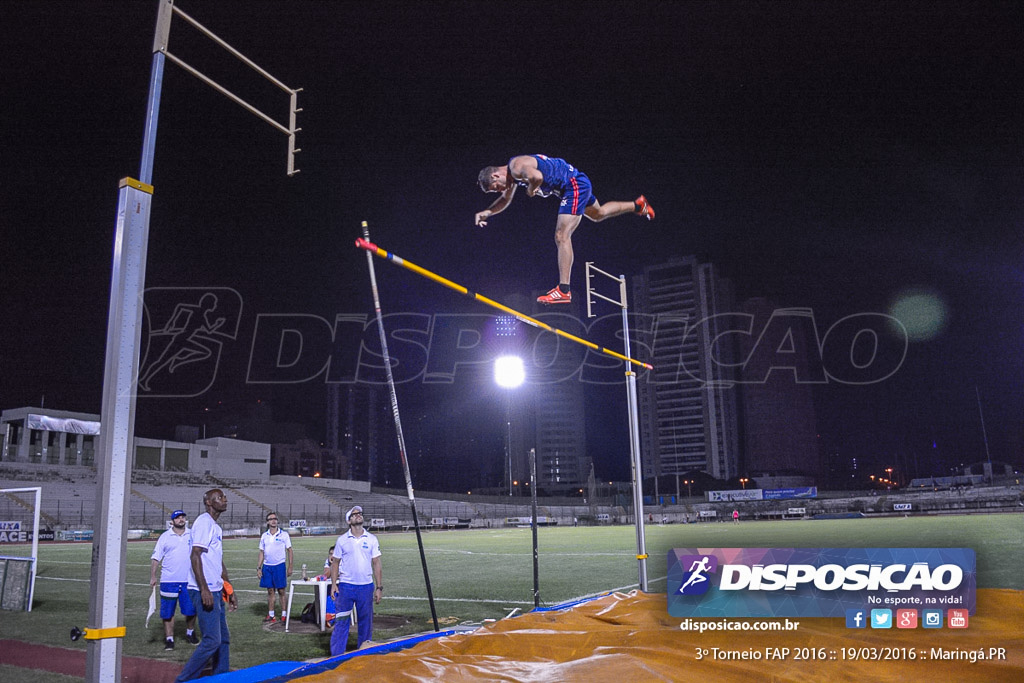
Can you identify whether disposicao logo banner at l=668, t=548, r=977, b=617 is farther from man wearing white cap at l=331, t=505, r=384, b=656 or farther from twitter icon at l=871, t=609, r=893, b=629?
man wearing white cap at l=331, t=505, r=384, b=656

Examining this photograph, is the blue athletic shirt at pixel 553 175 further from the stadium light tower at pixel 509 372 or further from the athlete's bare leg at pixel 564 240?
the stadium light tower at pixel 509 372

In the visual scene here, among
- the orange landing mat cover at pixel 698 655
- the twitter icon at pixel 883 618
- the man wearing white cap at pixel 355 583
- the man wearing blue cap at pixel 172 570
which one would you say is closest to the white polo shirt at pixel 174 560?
the man wearing blue cap at pixel 172 570

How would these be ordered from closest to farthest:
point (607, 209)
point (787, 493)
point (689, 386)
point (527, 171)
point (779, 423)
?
point (527, 171) < point (607, 209) < point (787, 493) < point (779, 423) < point (689, 386)

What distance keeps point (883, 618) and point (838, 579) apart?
0.64m

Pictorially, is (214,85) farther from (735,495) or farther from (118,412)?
(735,495)

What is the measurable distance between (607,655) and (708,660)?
29.7 inches

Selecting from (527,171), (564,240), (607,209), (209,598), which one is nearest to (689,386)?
(607,209)

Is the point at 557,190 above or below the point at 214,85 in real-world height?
below

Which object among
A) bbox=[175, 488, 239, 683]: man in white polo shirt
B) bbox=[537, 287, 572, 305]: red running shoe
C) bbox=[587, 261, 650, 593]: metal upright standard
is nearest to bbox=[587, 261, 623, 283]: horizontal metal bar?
bbox=[587, 261, 650, 593]: metal upright standard

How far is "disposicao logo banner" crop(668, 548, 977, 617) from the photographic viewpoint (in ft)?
17.1

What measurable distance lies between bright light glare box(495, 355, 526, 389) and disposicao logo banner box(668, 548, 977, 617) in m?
4.60

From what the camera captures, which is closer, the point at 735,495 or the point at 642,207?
the point at 642,207

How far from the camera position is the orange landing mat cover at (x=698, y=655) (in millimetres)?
4754

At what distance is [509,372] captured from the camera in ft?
A: 33.2
